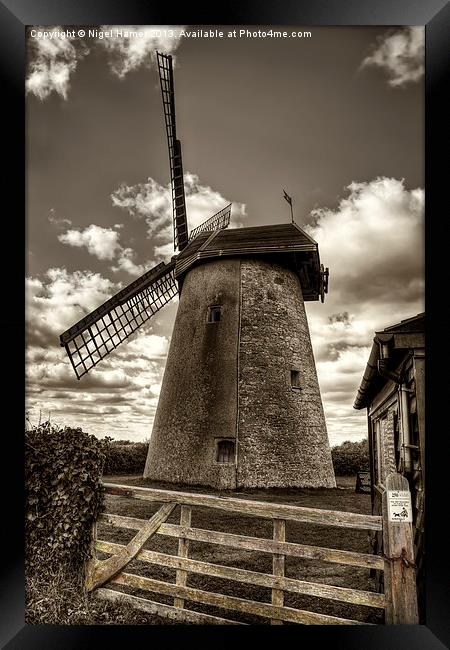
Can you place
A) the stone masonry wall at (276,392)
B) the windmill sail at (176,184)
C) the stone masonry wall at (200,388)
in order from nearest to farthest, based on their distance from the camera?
the stone masonry wall at (276,392), the stone masonry wall at (200,388), the windmill sail at (176,184)

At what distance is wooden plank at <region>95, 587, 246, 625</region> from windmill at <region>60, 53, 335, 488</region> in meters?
6.60

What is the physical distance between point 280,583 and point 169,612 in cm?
122

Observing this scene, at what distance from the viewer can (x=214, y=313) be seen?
13.4m

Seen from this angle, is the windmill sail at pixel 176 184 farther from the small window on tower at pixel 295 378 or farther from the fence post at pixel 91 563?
the fence post at pixel 91 563

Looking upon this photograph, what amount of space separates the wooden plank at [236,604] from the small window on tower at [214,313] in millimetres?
8738

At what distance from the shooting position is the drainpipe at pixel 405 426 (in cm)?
527

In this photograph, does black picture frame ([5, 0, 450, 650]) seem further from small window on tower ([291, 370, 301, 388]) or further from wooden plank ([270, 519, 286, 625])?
small window on tower ([291, 370, 301, 388])

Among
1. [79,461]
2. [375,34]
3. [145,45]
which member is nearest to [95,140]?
[145,45]

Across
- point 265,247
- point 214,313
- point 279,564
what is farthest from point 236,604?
point 265,247

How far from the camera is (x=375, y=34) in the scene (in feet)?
19.1

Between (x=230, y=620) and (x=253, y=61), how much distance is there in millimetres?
6474

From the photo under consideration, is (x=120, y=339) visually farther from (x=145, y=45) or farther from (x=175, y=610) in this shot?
(x=175, y=610)
